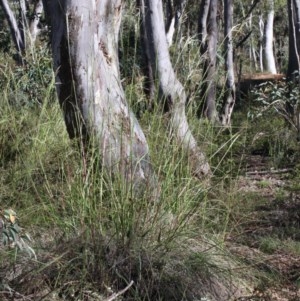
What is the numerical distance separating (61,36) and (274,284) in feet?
7.32

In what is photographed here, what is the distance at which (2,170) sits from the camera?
5652mm

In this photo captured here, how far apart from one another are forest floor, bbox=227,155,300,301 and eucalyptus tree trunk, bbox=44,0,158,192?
980mm

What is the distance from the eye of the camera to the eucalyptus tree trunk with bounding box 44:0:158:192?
4.75 meters

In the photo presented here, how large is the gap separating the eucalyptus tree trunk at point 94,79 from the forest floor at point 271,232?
0.98 meters

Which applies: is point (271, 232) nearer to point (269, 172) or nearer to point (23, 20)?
point (269, 172)

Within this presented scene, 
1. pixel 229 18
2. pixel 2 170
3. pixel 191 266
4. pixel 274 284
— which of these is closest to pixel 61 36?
pixel 2 170

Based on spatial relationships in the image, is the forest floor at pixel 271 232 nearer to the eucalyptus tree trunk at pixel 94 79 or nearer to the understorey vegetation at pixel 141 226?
Answer: the understorey vegetation at pixel 141 226

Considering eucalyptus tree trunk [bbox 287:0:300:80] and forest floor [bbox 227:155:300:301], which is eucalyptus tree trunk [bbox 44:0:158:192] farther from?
eucalyptus tree trunk [bbox 287:0:300:80]

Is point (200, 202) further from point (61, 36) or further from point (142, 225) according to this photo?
point (61, 36)

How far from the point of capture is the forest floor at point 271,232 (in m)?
4.54

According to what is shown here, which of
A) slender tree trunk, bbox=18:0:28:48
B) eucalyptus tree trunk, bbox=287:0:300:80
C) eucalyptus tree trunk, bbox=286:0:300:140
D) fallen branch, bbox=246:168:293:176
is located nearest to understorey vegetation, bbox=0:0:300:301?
fallen branch, bbox=246:168:293:176

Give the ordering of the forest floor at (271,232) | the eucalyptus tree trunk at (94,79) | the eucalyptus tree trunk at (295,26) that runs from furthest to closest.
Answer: the eucalyptus tree trunk at (295,26)
the eucalyptus tree trunk at (94,79)
the forest floor at (271,232)

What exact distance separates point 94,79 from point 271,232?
1.93 meters

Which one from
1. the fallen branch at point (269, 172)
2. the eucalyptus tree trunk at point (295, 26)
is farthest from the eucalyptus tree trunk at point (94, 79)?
the eucalyptus tree trunk at point (295, 26)
